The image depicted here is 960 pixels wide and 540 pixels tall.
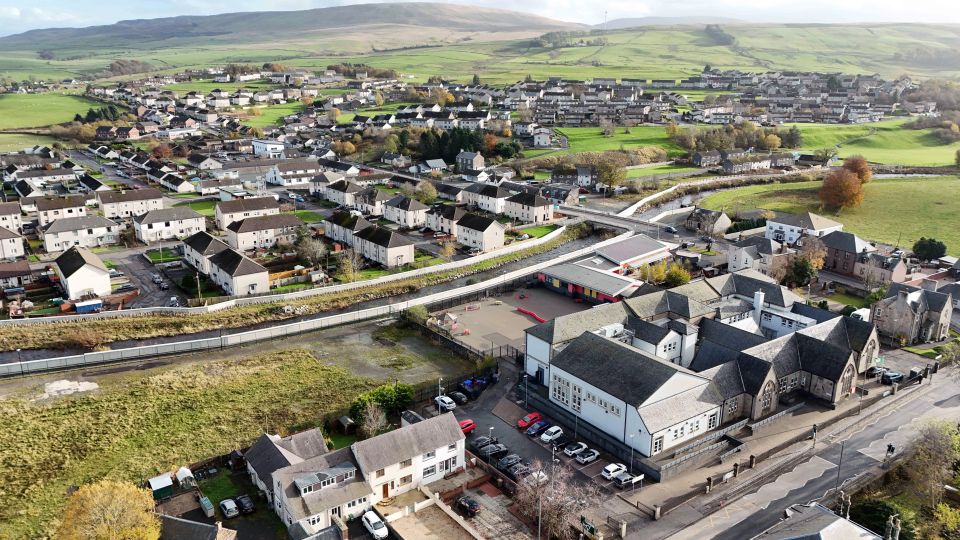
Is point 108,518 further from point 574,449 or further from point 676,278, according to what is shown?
point 676,278

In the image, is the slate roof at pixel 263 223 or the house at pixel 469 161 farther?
the house at pixel 469 161

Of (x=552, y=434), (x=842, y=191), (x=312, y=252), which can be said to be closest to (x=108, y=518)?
(x=552, y=434)

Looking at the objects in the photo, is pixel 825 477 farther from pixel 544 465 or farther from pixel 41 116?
pixel 41 116

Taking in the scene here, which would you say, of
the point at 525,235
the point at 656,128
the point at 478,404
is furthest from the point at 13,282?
the point at 656,128

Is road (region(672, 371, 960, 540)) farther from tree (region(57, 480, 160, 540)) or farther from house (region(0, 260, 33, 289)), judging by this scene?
house (region(0, 260, 33, 289))

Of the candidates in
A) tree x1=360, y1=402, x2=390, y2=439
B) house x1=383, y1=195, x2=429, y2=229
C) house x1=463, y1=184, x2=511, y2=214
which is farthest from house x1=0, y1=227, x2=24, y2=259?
house x1=463, y1=184, x2=511, y2=214

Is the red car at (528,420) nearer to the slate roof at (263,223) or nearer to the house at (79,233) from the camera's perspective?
the slate roof at (263,223)

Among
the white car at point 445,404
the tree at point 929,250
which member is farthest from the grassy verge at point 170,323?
the tree at point 929,250
